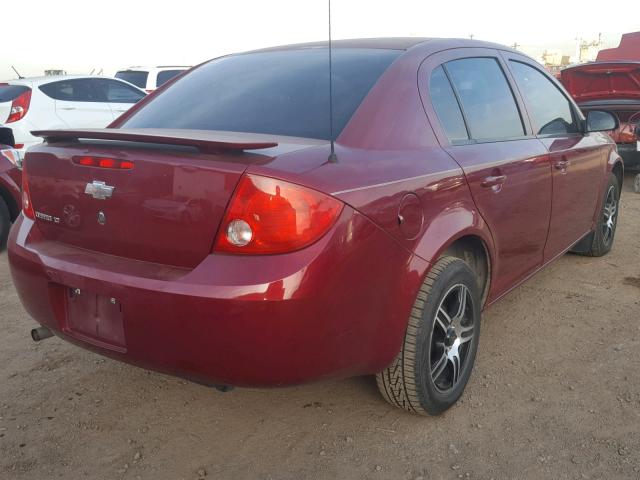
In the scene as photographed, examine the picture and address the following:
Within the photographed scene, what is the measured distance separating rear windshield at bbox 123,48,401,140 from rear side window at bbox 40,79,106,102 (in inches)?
221

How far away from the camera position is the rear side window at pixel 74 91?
25.5ft

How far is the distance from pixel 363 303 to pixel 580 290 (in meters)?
2.62

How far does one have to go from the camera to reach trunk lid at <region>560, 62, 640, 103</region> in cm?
776

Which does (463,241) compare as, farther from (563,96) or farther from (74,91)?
(74,91)

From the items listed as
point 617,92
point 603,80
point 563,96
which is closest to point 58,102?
point 563,96

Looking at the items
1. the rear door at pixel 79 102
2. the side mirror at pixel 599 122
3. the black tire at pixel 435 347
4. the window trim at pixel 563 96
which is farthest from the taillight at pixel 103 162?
the rear door at pixel 79 102

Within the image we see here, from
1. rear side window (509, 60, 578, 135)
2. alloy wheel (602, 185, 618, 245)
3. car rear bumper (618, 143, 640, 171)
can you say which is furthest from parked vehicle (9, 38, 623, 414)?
car rear bumper (618, 143, 640, 171)

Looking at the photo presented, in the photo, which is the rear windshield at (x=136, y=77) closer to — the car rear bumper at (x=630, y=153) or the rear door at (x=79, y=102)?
the rear door at (x=79, y=102)

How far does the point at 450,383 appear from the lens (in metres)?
2.65

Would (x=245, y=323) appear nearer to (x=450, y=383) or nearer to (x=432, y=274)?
(x=432, y=274)

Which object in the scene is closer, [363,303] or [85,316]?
[363,303]

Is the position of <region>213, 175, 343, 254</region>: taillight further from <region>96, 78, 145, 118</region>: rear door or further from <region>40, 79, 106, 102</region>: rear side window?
<region>96, 78, 145, 118</region>: rear door

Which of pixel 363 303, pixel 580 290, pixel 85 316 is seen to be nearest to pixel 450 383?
pixel 363 303

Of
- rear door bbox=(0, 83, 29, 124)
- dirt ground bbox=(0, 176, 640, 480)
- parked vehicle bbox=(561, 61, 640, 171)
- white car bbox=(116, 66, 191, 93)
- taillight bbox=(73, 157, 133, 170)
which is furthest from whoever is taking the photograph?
white car bbox=(116, 66, 191, 93)
